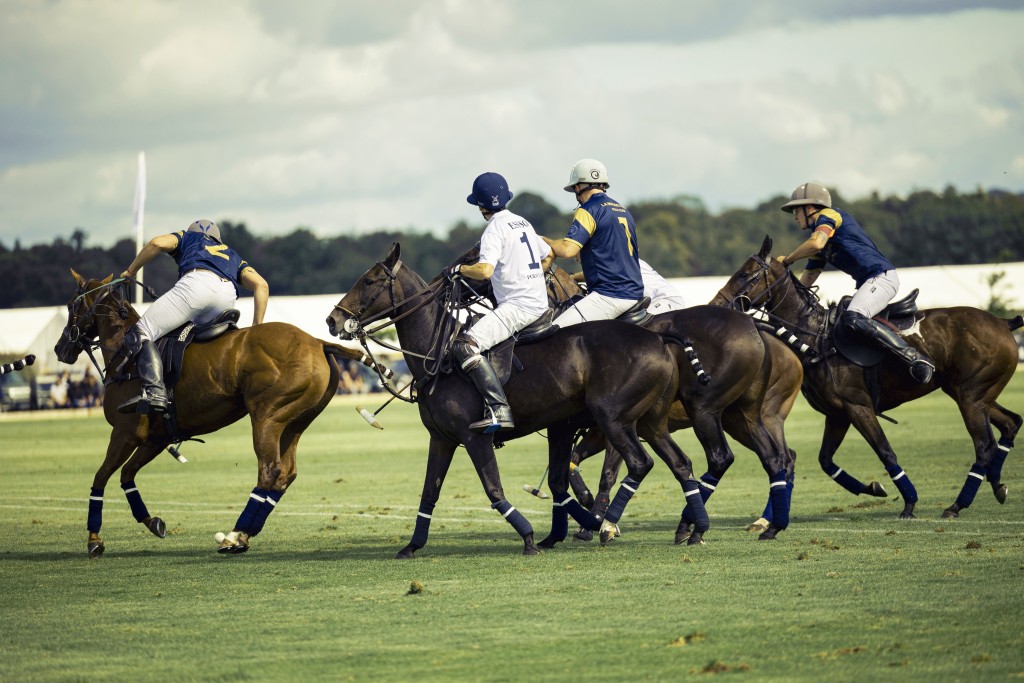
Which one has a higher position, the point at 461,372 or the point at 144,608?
the point at 461,372

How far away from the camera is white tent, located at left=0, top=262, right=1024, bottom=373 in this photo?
54.8 meters

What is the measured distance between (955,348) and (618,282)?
3635 millimetres

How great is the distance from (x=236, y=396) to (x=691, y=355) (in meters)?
3.84

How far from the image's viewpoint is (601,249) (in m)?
11.3

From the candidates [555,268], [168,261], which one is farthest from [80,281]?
[168,261]

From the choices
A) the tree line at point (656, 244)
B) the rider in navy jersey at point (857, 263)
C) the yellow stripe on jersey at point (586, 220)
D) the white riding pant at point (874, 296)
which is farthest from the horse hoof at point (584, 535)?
the tree line at point (656, 244)

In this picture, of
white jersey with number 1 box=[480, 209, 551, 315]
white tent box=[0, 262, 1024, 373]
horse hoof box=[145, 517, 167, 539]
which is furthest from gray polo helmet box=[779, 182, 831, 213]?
white tent box=[0, 262, 1024, 373]

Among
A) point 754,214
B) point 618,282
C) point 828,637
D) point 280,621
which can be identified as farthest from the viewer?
point 754,214

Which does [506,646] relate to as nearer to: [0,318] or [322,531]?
[322,531]

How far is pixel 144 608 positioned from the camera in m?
8.66

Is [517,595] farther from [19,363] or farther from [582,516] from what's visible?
[19,363]

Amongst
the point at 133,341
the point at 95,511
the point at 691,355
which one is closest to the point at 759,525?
the point at 691,355

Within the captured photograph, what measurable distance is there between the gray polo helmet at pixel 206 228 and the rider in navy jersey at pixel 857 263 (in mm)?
5167

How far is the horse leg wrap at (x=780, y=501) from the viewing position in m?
11.0
